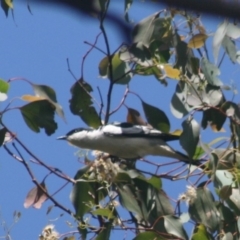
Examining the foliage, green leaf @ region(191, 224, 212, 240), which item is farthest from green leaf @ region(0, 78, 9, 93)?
green leaf @ region(191, 224, 212, 240)

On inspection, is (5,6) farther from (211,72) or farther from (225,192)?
(225,192)

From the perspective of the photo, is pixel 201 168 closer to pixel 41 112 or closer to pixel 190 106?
pixel 190 106

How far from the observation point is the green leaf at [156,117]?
2.54m

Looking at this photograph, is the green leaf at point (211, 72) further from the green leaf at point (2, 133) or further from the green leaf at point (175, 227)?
the green leaf at point (2, 133)

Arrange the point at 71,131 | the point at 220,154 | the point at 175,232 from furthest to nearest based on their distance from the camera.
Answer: the point at 71,131
the point at 220,154
the point at 175,232

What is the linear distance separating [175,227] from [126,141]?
3.75 feet

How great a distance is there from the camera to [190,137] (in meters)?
2.29

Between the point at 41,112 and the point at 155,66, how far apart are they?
52cm

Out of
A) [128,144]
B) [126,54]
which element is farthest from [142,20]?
[128,144]

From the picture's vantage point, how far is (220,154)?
2.37 meters

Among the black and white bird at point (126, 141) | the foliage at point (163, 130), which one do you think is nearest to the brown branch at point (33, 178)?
the foliage at point (163, 130)

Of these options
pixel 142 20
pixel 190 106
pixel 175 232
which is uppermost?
pixel 142 20

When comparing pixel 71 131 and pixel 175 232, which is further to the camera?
pixel 71 131

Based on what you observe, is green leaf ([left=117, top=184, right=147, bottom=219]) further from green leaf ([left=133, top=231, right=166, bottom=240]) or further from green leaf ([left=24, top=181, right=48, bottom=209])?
green leaf ([left=24, top=181, right=48, bottom=209])
